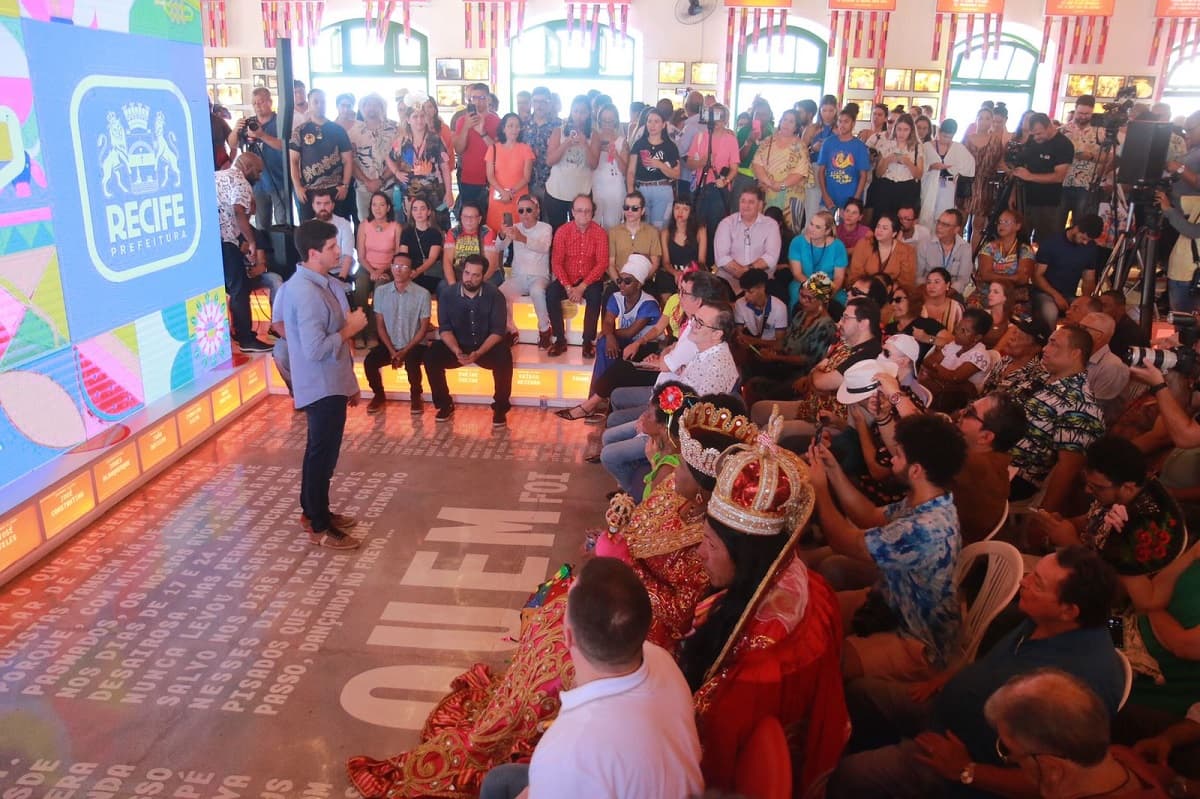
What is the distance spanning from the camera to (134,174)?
495 centimetres

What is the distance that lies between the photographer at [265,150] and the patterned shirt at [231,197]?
50 cm

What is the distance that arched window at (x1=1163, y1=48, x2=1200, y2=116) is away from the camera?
12680 millimetres

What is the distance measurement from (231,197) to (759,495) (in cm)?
624

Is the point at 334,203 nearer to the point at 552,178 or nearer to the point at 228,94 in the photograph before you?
the point at 552,178

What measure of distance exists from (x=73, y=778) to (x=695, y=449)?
226 centimetres

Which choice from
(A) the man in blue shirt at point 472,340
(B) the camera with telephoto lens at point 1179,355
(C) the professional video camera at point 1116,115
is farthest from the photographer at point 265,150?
(C) the professional video camera at point 1116,115

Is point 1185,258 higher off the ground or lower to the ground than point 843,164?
lower

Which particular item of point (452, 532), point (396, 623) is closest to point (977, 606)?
point (396, 623)

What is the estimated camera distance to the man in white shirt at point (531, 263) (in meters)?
6.95

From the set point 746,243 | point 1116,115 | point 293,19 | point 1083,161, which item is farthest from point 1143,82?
point 293,19

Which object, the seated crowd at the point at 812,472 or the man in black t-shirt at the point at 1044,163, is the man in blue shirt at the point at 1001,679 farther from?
the man in black t-shirt at the point at 1044,163

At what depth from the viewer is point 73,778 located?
2838 millimetres

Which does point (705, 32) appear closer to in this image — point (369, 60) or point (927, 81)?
point (927, 81)

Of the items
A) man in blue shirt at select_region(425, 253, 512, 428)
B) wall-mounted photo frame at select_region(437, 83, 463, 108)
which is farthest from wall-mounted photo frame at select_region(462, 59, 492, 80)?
man in blue shirt at select_region(425, 253, 512, 428)
